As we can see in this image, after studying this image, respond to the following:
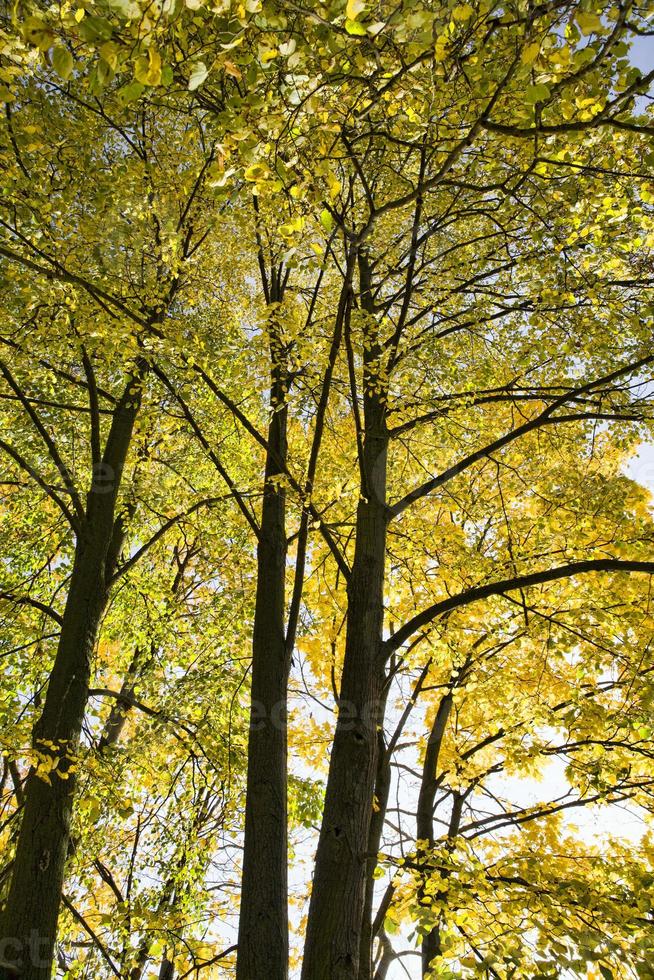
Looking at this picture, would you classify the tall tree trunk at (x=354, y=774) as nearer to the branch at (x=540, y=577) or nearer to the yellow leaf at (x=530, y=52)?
the branch at (x=540, y=577)

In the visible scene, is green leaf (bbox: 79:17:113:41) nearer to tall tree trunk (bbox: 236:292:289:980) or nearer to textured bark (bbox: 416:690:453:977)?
tall tree trunk (bbox: 236:292:289:980)

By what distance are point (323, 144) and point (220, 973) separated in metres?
10.7

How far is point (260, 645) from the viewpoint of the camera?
5102mm

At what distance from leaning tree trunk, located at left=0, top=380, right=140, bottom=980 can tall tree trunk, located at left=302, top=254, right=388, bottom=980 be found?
2043 mm

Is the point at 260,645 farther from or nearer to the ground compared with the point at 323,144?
nearer to the ground

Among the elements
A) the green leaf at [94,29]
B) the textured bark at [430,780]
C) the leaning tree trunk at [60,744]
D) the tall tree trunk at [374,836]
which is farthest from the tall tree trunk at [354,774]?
the textured bark at [430,780]

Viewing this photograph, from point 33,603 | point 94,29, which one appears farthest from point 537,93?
point 33,603

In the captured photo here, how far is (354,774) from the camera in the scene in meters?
4.04

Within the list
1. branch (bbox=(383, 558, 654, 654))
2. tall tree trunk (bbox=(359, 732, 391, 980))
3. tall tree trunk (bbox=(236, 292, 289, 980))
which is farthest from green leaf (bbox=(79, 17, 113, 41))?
tall tree trunk (bbox=(359, 732, 391, 980))

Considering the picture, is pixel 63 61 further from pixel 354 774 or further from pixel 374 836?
pixel 374 836

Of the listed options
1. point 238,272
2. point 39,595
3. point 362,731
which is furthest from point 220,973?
point 238,272

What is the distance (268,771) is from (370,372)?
326cm

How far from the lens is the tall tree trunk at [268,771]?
391 centimetres

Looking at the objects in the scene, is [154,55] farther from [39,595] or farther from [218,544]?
[39,595]
